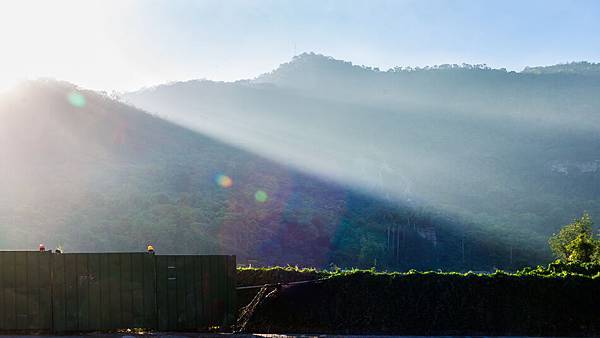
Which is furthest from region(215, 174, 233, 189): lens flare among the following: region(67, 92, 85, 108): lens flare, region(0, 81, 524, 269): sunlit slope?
region(67, 92, 85, 108): lens flare

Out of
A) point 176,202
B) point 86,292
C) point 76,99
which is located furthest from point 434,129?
point 86,292

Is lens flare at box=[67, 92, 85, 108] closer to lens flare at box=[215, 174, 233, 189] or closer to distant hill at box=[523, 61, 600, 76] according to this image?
lens flare at box=[215, 174, 233, 189]

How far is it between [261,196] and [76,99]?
41845 mm

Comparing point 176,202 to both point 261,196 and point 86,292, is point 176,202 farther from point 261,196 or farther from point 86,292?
point 86,292

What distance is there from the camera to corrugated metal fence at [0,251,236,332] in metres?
12.3

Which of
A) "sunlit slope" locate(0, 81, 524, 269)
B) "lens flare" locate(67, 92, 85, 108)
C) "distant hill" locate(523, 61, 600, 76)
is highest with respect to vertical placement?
"distant hill" locate(523, 61, 600, 76)

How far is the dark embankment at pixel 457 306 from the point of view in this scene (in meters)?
12.6

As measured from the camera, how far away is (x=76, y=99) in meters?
104

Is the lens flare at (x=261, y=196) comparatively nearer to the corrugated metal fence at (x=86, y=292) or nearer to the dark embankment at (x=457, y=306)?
the dark embankment at (x=457, y=306)

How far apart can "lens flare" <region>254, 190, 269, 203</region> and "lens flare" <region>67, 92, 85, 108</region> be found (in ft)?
125

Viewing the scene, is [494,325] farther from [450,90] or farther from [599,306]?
[450,90]

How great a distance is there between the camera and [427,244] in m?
77.7

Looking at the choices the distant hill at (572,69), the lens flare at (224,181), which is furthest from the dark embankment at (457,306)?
the distant hill at (572,69)

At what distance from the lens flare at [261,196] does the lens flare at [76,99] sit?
3825 centimetres
